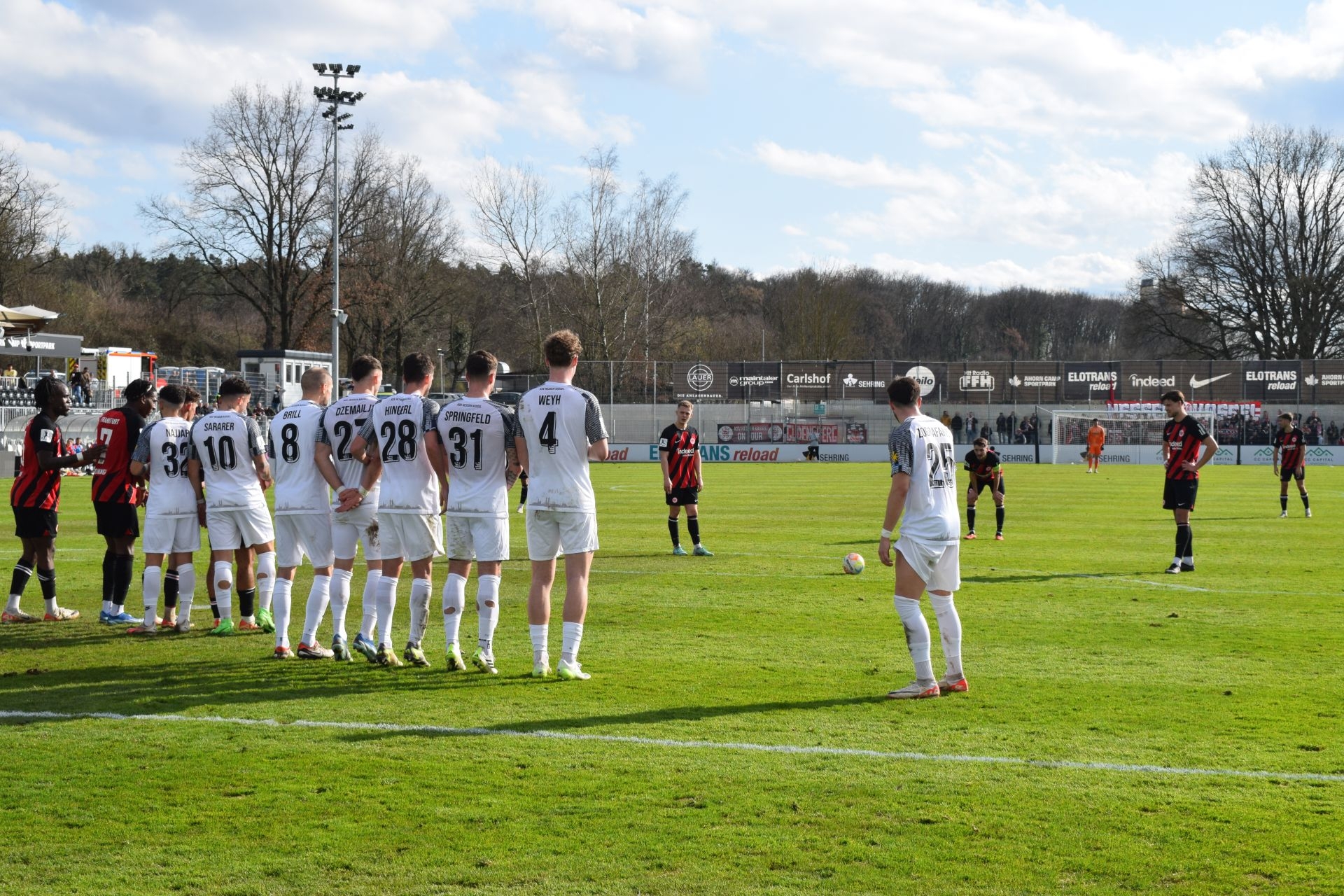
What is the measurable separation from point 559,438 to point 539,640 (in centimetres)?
138

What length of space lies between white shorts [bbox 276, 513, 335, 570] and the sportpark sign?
47.1 m

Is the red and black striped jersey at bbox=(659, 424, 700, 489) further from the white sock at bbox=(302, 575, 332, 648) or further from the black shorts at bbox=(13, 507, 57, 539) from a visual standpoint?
the white sock at bbox=(302, 575, 332, 648)

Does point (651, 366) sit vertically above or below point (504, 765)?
above

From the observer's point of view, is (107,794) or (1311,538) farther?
(1311,538)

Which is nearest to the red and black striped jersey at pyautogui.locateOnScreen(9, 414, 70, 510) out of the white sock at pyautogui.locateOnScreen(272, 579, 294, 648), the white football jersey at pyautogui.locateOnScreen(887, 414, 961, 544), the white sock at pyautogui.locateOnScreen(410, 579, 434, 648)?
the white sock at pyautogui.locateOnScreen(272, 579, 294, 648)

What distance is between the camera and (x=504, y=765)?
6004mm

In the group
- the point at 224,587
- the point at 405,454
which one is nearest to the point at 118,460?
the point at 224,587

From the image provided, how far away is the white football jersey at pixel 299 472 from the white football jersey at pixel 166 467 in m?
1.44

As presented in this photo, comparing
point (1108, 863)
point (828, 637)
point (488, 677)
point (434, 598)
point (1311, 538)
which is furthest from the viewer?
point (1311, 538)

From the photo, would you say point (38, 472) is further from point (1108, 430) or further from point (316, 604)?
point (1108, 430)

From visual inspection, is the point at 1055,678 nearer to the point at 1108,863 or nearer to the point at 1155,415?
the point at 1108,863

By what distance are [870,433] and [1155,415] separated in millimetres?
12383

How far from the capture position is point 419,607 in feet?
27.8

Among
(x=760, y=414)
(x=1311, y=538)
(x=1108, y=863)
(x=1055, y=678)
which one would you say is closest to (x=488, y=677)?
(x=1055, y=678)
